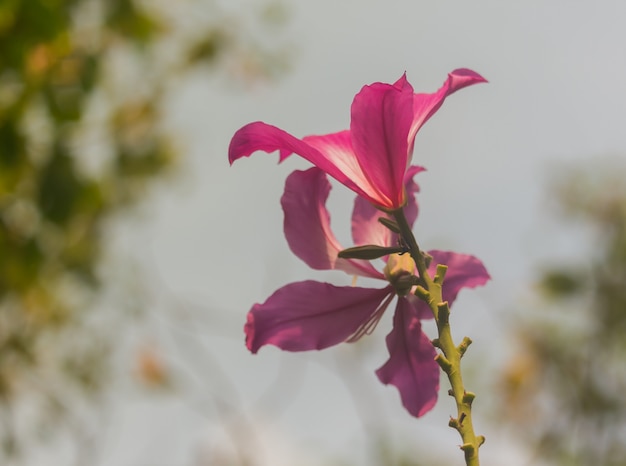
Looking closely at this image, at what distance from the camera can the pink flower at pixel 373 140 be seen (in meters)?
0.52

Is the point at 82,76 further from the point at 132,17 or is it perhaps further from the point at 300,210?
the point at 300,210

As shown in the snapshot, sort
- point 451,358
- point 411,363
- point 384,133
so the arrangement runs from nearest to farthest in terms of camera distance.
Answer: point 451,358 → point 384,133 → point 411,363

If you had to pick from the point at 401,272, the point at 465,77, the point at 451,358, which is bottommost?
the point at 451,358

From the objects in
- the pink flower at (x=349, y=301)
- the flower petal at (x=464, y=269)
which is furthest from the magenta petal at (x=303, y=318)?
the flower petal at (x=464, y=269)

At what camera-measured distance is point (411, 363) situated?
2.13 feet

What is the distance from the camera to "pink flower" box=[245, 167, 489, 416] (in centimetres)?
58

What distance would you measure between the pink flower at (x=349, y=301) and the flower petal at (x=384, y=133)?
0.06m

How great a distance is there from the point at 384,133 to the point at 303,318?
0.15 m

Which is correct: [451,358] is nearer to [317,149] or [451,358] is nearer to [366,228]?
[317,149]

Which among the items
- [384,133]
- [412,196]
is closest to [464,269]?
[412,196]

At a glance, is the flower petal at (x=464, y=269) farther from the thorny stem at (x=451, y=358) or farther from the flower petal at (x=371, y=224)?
the thorny stem at (x=451, y=358)

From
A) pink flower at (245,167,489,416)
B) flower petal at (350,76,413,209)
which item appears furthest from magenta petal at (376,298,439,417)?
flower petal at (350,76,413,209)

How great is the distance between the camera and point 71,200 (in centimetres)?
257

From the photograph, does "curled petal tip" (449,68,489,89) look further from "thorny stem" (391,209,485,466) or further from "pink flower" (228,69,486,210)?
"thorny stem" (391,209,485,466)
